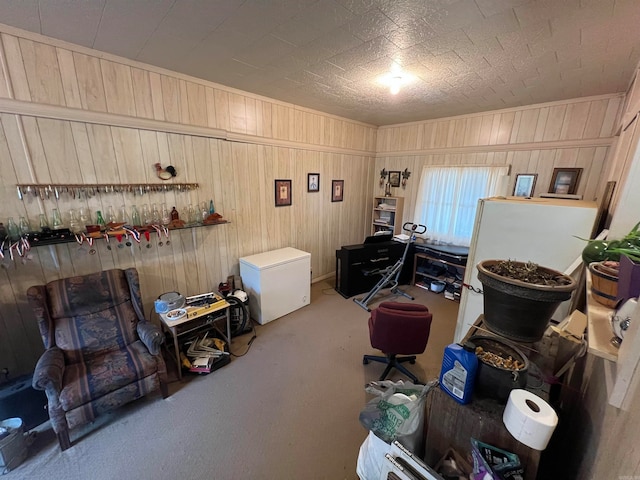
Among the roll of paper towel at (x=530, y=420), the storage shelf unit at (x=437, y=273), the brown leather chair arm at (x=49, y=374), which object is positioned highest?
the roll of paper towel at (x=530, y=420)

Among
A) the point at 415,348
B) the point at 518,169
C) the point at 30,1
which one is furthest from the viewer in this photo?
the point at 518,169

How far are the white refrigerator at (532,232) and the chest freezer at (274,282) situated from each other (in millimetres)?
2008

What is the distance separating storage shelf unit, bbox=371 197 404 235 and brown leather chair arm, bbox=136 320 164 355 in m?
4.00

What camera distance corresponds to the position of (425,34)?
1.70 m

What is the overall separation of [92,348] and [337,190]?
3698 mm

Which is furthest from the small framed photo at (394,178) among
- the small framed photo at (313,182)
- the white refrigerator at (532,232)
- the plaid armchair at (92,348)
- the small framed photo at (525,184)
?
the plaid armchair at (92,348)

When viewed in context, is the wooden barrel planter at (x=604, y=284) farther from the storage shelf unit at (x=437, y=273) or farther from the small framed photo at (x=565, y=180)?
the small framed photo at (x=565, y=180)

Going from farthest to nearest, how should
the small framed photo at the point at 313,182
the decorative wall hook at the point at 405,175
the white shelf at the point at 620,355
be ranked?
the decorative wall hook at the point at 405,175, the small framed photo at the point at 313,182, the white shelf at the point at 620,355

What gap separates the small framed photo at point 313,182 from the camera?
13.2 feet

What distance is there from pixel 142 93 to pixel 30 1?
0.91 m

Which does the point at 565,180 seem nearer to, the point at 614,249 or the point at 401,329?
the point at 401,329

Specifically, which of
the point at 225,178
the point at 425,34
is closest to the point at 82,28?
the point at 225,178

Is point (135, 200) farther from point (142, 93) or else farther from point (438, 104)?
point (438, 104)

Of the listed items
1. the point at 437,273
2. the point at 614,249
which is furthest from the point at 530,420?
the point at 437,273
